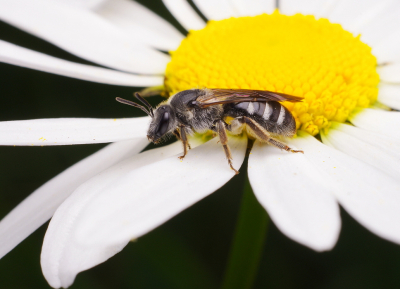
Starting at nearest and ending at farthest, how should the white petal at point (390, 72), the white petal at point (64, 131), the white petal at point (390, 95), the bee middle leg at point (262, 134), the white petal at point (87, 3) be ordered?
the white petal at point (64, 131) < the bee middle leg at point (262, 134) < the white petal at point (390, 95) < the white petal at point (390, 72) < the white petal at point (87, 3)

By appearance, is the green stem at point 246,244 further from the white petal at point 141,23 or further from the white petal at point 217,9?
the white petal at point 217,9

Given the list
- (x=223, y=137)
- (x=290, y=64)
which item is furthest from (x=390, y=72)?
(x=223, y=137)

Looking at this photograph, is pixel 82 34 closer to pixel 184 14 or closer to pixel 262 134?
pixel 184 14

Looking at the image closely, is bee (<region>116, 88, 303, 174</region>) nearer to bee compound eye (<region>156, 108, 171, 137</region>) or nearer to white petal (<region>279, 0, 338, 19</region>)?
bee compound eye (<region>156, 108, 171, 137</region>)

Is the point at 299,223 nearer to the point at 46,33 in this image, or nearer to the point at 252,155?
the point at 252,155

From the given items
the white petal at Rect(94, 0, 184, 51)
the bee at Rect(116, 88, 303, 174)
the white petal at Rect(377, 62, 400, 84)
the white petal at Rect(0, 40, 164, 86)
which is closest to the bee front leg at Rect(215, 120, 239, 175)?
the bee at Rect(116, 88, 303, 174)

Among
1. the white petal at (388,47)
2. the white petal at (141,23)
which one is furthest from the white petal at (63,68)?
the white petal at (388,47)

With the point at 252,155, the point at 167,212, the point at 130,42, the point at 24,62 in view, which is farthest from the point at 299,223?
the point at 130,42
